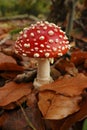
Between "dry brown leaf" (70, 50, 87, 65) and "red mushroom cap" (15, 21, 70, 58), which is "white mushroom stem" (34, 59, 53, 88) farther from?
"dry brown leaf" (70, 50, 87, 65)

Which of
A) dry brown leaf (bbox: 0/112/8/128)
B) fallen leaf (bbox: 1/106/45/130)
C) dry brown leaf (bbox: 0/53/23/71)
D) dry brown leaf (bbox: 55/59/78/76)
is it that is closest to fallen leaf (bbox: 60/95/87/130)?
fallen leaf (bbox: 1/106/45/130)

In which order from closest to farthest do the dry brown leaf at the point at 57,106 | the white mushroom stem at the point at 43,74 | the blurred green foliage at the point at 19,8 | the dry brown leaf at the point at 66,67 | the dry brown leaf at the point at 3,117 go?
the dry brown leaf at the point at 57,106 < the dry brown leaf at the point at 3,117 < the white mushroom stem at the point at 43,74 < the dry brown leaf at the point at 66,67 < the blurred green foliage at the point at 19,8

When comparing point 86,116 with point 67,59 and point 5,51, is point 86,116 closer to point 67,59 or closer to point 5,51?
point 67,59

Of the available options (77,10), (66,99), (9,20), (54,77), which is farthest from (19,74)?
(9,20)

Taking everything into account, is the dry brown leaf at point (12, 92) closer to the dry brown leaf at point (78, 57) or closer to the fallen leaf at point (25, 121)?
the fallen leaf at point (25, 121)

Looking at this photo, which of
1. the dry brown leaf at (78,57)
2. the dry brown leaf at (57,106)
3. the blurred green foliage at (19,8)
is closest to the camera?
the dry brown leaf at (57,106)

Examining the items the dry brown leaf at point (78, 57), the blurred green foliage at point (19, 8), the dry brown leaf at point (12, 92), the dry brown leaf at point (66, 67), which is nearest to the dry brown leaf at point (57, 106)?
the dry brown leaf at point (12, 92)

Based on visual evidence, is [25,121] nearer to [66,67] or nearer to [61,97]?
[61,97]
